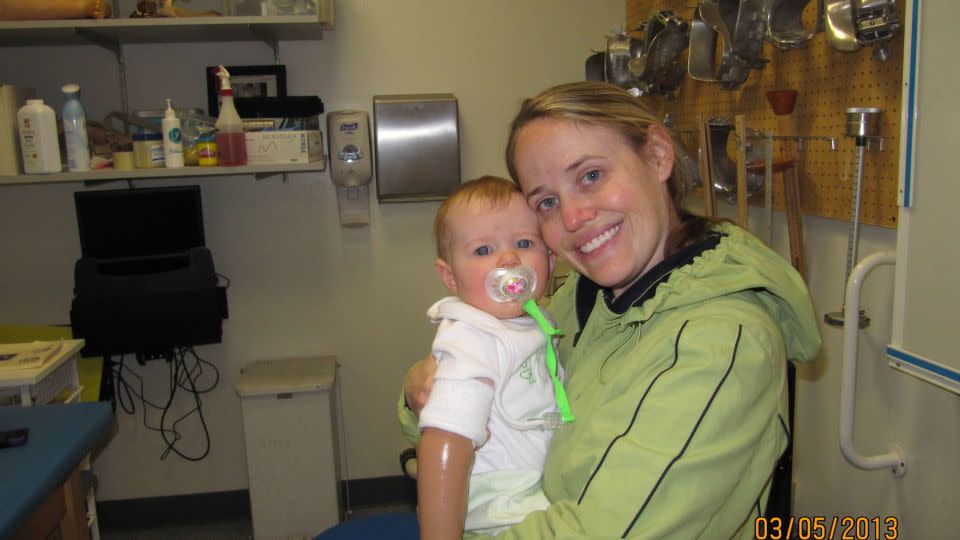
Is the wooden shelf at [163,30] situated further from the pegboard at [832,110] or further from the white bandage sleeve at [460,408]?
the white bandage sleeve at [460,408]

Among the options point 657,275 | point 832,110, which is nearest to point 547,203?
point 657,275

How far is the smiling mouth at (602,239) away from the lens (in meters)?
1.08

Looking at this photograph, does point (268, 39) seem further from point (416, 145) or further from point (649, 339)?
point (649, 339)

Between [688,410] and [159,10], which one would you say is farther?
[159,10]

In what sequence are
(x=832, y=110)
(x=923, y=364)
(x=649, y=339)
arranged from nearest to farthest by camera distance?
1. (x=649, y=339)
2. (x=923, y=364)
3. (x=832, y=110)

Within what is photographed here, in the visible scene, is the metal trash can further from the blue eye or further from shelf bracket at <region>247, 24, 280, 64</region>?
the blue eye

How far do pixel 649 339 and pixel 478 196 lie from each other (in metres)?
0.42

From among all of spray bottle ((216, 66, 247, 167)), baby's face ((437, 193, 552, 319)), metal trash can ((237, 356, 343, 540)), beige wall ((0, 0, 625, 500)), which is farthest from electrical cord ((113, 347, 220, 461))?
baby's face ((437, 193, 552, 319))

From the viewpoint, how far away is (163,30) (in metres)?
2.52

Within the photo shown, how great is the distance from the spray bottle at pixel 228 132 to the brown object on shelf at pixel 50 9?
1.48 feet

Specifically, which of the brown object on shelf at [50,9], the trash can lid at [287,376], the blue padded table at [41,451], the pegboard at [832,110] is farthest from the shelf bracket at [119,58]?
the pegboard at [832,110]

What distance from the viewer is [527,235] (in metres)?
1.21

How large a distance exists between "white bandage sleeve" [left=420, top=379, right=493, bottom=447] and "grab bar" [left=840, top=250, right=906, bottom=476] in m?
0.88

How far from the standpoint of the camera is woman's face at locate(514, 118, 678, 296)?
107cm
